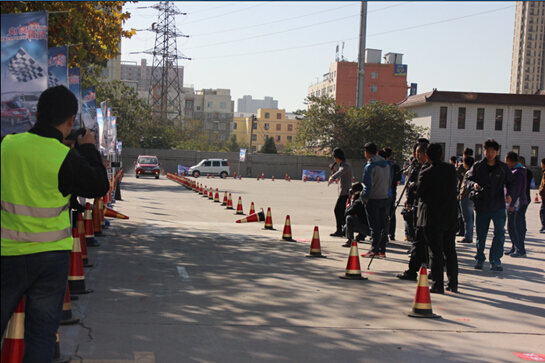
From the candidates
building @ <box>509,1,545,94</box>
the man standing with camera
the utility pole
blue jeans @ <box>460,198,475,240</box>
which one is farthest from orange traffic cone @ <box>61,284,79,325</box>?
building @ <box>509,1,545,94</box>

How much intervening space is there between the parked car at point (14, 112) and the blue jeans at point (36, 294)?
4.23 metres

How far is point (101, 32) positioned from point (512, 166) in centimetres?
1026

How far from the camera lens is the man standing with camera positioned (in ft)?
35.0

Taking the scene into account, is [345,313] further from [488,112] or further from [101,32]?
[488,112]

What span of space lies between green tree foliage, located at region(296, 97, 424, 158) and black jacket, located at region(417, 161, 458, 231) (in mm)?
52631

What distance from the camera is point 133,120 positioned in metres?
69.5

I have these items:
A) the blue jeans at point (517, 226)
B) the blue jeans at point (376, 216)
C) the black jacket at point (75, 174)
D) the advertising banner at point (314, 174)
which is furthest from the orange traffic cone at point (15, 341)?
the advertising banner at point (314, 174)

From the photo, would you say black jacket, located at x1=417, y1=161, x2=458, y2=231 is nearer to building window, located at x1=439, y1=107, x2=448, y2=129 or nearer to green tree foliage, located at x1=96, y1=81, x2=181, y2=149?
green tree foliage, located at x1=96, y1=81, x2=181, y2=149

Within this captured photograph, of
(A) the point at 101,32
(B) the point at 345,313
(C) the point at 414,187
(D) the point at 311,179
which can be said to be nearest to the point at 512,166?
(C) the point at 414,187

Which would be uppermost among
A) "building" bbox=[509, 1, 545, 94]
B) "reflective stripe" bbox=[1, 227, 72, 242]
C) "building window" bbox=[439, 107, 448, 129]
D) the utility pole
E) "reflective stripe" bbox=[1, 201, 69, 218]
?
"building" bbox=[509, 1, 545, 94]

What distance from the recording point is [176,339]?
6.13 metres

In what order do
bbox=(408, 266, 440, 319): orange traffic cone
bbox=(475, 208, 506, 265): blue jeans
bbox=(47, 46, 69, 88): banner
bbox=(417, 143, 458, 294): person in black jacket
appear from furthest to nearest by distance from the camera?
bbox=(47, 46, 69, 88): banner
bbox=(475, 208, 506, 265): blue jeans
bbox=(417, 143, 458, 294): person in black jacket
bbox=(408, 266, 440, 319): orange traffic cone

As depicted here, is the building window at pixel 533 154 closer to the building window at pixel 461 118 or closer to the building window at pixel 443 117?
the building window at pixel 461 118

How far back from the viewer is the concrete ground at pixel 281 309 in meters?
5.95
